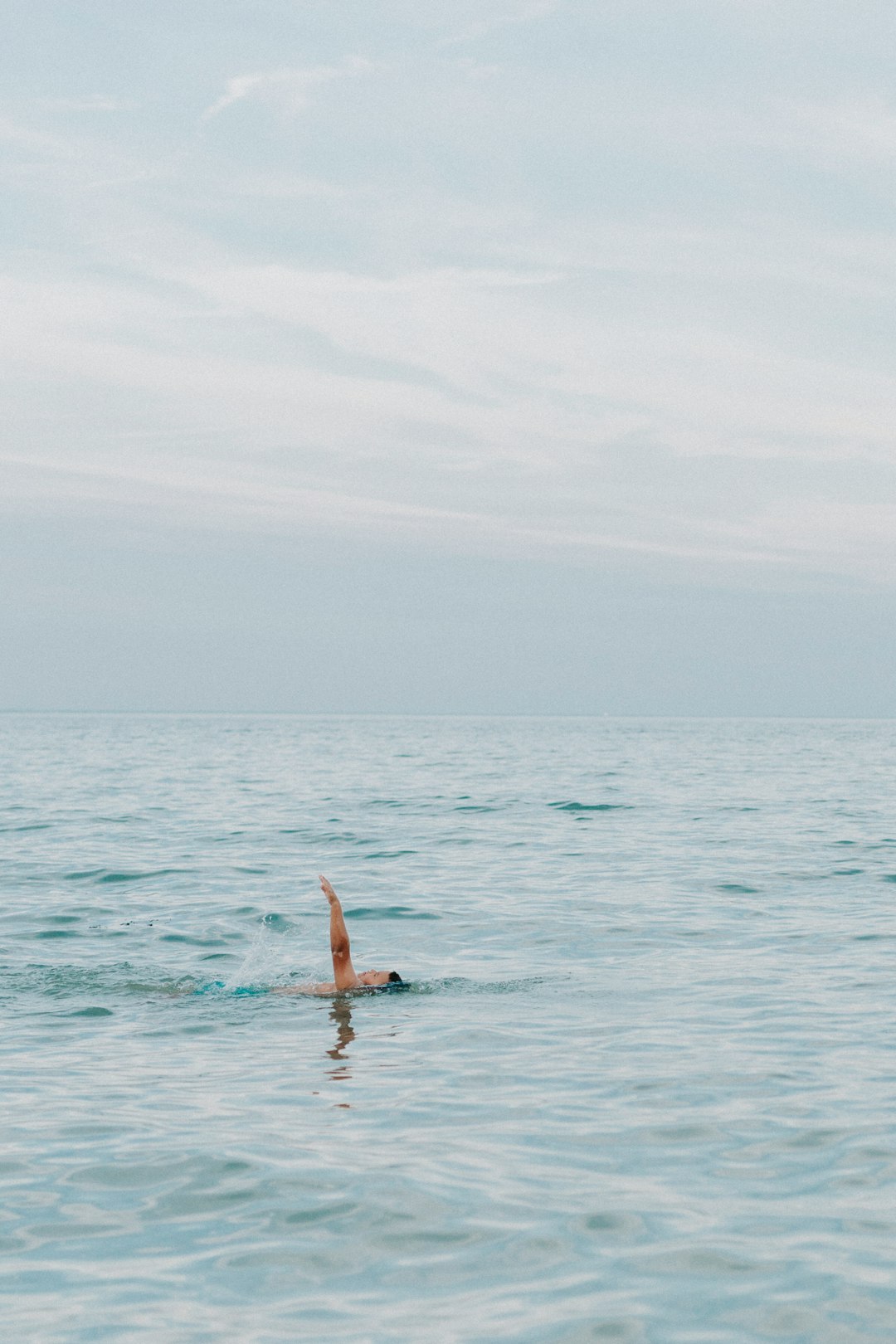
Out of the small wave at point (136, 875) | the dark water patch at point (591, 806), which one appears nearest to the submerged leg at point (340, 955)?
the small wave at point (136, 875)

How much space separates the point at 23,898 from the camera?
21547 mm

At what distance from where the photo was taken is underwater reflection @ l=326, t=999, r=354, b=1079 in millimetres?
11039

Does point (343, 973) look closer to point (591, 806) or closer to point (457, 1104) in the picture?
point (457, 1104)

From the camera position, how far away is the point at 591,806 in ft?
Answer: 123

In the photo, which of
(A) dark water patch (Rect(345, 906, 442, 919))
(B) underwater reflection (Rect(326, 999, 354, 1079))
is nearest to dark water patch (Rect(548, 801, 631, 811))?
(A) dark water patch (Rect(345, 906, 442, 919))

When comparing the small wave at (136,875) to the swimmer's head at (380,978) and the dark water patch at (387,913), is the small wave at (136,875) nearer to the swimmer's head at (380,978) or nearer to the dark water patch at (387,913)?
the dark water patch at (387,913)

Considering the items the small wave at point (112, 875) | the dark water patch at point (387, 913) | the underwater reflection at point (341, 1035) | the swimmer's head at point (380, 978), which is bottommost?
the small wave at point (112, 875)

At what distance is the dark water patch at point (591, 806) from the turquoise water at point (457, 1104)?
452 inches

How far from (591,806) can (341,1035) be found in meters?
25.5

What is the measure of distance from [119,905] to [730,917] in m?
9.59

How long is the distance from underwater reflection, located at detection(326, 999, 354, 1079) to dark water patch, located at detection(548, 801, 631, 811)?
2306 cm

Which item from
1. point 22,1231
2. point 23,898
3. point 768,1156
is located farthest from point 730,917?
point 22,1231

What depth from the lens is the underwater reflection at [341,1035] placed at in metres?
11.0

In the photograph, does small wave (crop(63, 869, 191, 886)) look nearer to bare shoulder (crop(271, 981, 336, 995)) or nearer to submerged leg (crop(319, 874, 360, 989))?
bare shoulder (crop(271, 981, 336, 995))
